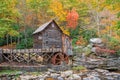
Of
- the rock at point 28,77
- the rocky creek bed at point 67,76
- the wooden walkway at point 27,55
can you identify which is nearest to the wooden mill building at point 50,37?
the wooden walkway at point 27,55

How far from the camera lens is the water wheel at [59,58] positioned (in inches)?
1109

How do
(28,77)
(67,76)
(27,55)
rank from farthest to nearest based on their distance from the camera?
(27,55)
(67,76)
(28,77)

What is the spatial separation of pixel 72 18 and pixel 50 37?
39.0ft

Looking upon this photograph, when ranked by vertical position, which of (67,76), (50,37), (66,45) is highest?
(50,37)

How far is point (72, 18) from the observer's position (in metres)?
44.2

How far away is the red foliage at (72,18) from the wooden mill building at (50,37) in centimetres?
1050

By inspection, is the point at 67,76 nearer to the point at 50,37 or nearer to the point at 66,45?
the point at 66,45

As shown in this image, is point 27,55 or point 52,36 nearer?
point 27,55

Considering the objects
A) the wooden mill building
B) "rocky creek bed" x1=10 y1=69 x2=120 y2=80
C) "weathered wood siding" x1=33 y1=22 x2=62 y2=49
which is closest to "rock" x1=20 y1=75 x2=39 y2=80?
"rocky creek bed" x1=10 y1=69 x2=120 y2=80

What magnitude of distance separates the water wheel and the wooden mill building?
Answer: 278cm

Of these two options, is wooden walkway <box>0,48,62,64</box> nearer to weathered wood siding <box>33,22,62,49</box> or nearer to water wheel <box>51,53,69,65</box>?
water wheel <box>51,53,69,65</box>

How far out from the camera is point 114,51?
37.9 meters

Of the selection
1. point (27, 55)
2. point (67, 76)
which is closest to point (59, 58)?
point (27, 55)

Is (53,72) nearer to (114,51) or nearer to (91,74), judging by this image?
(91,74)
